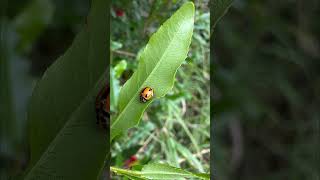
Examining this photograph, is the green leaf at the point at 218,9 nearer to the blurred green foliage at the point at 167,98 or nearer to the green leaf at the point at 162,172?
the green leaf at the point at 162,172

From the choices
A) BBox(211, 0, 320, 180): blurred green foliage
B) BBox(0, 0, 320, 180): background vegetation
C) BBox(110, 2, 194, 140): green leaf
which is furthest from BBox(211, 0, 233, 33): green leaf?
BBox(211, 0, 320, 180): blurred green foliage

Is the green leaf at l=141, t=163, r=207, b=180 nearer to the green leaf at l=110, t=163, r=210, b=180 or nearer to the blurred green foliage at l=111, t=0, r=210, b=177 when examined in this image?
the green leaf at l=110, t=163, r=210, b=180

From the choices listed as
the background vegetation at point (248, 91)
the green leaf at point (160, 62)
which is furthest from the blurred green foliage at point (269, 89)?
the green leaf at point (160, 62)

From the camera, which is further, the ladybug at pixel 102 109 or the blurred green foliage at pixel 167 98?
the blurred green foliage at pixel 167 98

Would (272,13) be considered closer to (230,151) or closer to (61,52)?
(230,151)

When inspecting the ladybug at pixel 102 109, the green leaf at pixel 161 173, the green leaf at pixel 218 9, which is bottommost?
the green leaf at pixel 161 173

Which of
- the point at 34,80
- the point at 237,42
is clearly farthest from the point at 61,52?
the point at 237,42

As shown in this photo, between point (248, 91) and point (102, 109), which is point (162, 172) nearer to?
point (102, 109)
